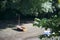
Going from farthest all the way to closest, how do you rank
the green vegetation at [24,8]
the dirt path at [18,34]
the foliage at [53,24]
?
the green vegetation at [24,8] → the dirt path at [18,34] → the foliage at [53,24]

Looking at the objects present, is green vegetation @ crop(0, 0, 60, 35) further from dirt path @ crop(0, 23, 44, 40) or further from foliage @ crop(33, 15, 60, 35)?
foliage @ crop(33, 15, 60, 35)

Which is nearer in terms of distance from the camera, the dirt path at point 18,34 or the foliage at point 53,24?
the foliage at point 53,24

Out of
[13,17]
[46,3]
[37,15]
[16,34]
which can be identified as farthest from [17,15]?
[16,34]

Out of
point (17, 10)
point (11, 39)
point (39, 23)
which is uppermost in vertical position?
point (39, 23)

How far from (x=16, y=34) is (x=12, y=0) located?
3.67m

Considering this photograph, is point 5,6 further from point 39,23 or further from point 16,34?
point 39,23

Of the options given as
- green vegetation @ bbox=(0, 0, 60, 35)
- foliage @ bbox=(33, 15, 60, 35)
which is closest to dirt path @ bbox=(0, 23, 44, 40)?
green vegetation @ bbox=(0, 0, 60, 35)

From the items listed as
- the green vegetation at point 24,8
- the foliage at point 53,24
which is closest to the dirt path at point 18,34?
the green vegetation at point 24,8

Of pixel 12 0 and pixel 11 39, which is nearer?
pixel 11 39

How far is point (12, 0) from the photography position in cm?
1603

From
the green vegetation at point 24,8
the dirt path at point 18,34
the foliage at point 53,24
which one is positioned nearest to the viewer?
the foliage at point 53,24

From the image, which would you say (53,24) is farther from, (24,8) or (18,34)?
(24,8)

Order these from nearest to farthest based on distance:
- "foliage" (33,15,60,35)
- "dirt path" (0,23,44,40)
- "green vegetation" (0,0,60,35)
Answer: "foliage" (33,15,60,35), "dirt path" (0,23,44,40), "green vegetation" (0,0,60,35)

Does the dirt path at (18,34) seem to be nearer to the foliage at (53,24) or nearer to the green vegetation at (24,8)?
the green vegetation at (24,8)
